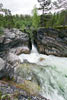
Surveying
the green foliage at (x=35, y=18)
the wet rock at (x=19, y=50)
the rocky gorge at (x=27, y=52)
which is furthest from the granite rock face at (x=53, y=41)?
the green foliage at (x=35, y=18)

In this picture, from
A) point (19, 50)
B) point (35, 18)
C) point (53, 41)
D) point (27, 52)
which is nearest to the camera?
point (53, 41)

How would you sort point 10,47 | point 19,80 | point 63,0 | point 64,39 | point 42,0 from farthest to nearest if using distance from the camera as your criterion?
point 42,0, point 63,0, point 10,47, point 64,39, point 19,80

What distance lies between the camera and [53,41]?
16703 mm

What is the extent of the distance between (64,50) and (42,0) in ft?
55.1

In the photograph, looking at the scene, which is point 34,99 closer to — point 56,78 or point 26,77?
point 26,77

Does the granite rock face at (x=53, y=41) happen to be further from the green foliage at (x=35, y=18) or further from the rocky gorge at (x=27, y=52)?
the green foliage at (x=35, y=18)

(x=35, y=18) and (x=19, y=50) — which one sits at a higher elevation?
(x=35, y=18)

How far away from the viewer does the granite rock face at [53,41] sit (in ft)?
52.1

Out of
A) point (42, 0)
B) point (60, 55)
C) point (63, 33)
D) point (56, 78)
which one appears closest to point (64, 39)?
point (63, 33)

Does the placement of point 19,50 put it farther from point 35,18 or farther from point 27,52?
point 35,18

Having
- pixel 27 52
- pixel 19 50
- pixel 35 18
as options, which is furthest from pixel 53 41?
pixel 35 18

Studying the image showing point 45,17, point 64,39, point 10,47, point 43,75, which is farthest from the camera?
point 45,17

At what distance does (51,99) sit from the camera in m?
6.97

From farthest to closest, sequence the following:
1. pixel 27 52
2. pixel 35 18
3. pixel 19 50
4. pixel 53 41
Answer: pixel 35 18, pixel 27 52, pixel 19 50, pixel 53 41
